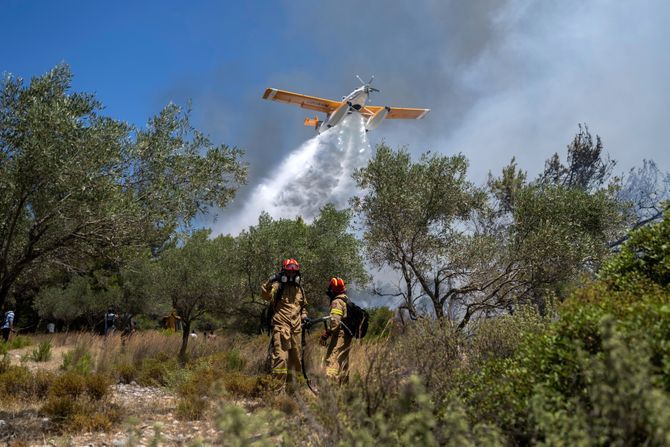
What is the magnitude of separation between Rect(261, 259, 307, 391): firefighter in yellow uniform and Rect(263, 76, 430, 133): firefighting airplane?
27962mm

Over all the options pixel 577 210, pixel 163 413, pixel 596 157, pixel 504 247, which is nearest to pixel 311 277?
pixel 504 247

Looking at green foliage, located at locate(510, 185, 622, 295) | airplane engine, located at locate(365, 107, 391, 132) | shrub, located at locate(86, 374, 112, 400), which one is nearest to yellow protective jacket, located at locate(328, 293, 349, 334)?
shrub, located at locate(86, 374, 112, 400)

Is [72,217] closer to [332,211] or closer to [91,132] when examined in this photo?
[91,132]

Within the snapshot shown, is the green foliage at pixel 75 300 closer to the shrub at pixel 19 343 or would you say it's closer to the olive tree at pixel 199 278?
the shrub at pixel 19 343

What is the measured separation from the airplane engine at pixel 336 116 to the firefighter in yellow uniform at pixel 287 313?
2941 centimetres

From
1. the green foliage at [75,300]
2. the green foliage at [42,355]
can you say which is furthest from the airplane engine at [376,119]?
the green foliage at [42,355]

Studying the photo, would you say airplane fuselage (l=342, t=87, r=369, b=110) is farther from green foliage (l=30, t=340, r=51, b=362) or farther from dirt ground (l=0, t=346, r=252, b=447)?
dirt ground (l=0, t=346, r=252, b=447)

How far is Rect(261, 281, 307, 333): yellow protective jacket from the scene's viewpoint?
8086mm

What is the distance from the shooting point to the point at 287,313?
8.13 m

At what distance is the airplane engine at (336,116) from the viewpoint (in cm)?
3722

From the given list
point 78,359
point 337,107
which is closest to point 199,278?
point 78,359

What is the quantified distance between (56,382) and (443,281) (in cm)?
935

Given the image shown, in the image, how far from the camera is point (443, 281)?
45.4 ft

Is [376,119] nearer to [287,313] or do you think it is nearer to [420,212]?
[420,212]
